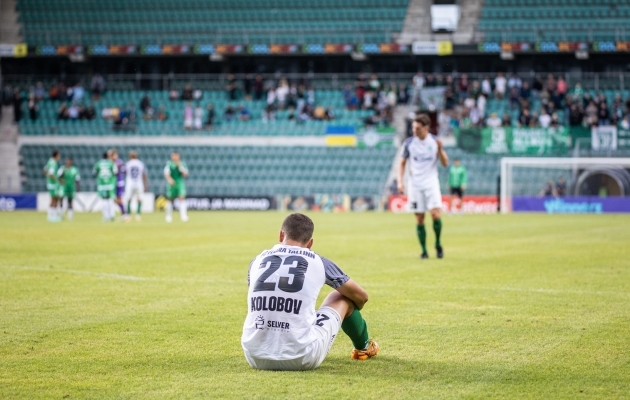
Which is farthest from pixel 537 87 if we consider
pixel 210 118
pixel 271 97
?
pixel 210 118

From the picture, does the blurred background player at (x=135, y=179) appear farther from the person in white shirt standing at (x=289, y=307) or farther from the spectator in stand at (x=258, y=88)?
the person in white shirt standing at (x=289, y=307)

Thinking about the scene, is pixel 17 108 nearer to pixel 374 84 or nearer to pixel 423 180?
pixel 374 84

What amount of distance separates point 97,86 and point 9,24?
23.5ft

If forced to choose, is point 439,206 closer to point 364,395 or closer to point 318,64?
point 364,395

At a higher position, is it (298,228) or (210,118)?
(298,228)

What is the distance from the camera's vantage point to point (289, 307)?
632cm

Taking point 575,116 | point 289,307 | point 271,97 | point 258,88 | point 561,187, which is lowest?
point 561,187

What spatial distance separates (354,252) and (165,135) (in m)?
28.6

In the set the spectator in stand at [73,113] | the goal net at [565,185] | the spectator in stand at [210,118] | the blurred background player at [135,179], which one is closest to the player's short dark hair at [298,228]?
the blurred background player at [135,179]

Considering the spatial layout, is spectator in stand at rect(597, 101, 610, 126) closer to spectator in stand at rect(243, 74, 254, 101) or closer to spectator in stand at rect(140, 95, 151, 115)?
spectator in stand at rect(243, 74, 254, 101)

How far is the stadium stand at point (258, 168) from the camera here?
4156 cm

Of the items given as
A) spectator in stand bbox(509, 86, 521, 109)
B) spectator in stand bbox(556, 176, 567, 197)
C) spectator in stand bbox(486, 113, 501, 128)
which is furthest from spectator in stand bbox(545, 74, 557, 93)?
spectator in stand bbox(556, 176, 567, 197)

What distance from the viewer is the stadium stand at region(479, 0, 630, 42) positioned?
1724 inches

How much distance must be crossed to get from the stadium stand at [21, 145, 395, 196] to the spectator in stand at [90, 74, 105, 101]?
3409 millimetres
